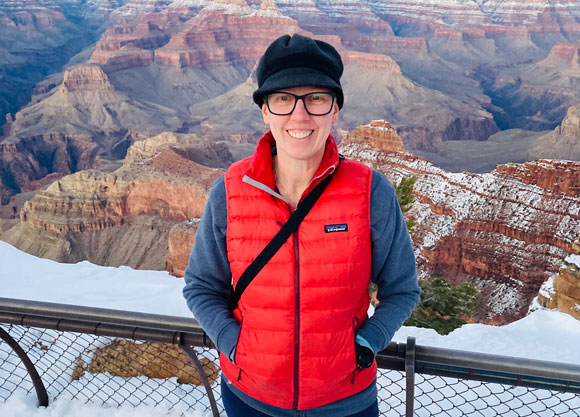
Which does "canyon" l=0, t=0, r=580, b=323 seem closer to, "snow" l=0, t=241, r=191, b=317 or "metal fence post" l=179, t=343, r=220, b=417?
"snow" l=0, t=241, r=191, b=317

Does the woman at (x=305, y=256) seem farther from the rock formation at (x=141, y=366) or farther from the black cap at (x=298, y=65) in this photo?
the rock formation at (x=141, y=366)

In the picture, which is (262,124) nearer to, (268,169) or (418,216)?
(418,216)

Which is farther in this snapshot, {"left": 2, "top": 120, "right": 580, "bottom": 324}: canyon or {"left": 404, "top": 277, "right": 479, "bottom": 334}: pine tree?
{"left": 2, "top": 120, "right": 580, "bottom": 324}: canyon

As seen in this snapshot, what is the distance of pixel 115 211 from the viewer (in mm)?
40062

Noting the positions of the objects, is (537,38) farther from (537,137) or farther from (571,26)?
(537,137)

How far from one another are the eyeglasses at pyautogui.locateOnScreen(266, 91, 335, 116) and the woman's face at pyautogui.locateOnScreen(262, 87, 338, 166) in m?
0.02

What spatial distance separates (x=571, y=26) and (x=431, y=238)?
18828 centimetres

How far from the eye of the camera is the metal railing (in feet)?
9.77

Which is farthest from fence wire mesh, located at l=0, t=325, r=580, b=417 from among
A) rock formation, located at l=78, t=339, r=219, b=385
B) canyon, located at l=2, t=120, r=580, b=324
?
canyon, located at l=2, t=120, r=580, b=324

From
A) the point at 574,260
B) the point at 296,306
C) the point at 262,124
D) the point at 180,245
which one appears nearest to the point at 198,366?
the point at 296,306

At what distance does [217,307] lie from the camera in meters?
2.93

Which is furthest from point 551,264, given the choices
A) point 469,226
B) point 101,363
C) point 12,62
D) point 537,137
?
point 12,62

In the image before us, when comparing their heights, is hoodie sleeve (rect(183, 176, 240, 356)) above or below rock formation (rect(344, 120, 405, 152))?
above

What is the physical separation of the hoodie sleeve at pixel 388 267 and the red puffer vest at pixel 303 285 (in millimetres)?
70
